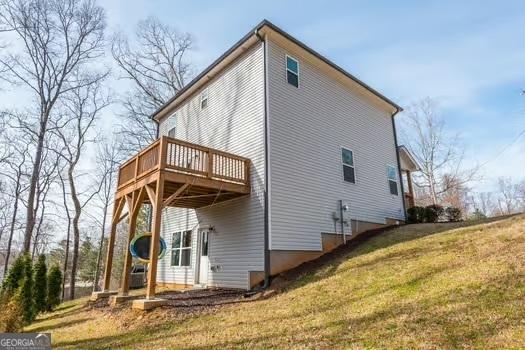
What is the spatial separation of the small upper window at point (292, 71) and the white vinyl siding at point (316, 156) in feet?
0.68

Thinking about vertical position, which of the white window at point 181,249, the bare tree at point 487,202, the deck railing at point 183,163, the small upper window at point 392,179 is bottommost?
the white window at point 181,249

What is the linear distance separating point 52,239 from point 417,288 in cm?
3420

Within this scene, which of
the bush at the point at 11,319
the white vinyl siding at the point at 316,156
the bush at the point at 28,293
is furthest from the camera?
the bush at the point at 28,293

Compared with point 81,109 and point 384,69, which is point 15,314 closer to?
point 384,69

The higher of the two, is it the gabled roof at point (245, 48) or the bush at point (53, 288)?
the gabled roof at point (245, 48)

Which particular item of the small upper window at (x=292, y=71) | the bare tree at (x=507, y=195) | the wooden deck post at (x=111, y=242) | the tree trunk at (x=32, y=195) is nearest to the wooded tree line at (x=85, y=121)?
the tree trunk at (x=32, y=195)

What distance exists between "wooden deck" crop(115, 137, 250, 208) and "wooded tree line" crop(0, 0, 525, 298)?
776 cm

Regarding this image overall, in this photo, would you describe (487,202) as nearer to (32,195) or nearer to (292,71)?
(292,71)

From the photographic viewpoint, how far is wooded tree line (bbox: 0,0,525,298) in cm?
1758

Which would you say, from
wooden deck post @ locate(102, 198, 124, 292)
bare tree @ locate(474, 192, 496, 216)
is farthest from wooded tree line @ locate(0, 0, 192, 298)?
bare tree @ locate(474, 192, 496, 216)

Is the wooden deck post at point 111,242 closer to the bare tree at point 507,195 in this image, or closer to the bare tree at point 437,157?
the bare tree at point 437,157

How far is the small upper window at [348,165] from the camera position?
1173 cm

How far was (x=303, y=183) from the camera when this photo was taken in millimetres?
10047

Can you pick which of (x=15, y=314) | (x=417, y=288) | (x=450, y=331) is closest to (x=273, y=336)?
(x=450, y=331)
